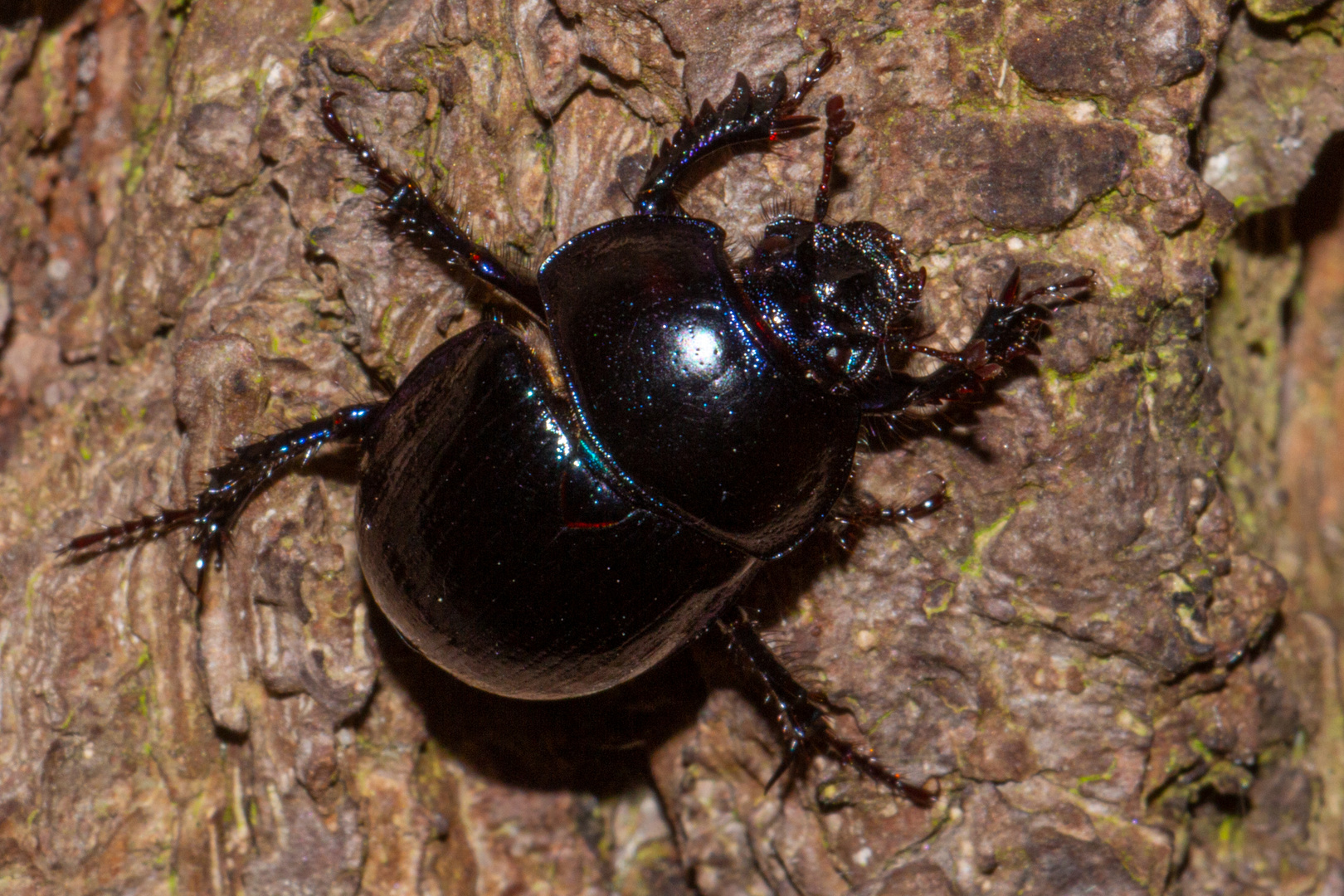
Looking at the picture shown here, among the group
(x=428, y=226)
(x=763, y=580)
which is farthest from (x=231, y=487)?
(x=763, y=580)

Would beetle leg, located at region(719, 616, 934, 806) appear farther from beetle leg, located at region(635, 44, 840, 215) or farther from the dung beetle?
beetle leg, located at region(635, 44, 840, 215)

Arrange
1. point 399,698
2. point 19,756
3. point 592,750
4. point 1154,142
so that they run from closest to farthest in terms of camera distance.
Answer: point 1154,142 → point 19,756 → point 399,698 → point 592,750

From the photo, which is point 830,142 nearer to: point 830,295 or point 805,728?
point 830,295

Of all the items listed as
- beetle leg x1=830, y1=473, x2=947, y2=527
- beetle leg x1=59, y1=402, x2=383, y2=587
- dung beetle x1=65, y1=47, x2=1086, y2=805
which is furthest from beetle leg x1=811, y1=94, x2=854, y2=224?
beetle leg x1=59, y1=402, x2=383, y2=587

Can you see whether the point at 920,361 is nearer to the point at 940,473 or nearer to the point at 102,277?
the point at 940,473

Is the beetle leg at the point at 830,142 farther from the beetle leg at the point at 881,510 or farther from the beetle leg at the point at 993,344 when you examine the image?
the beetle leg at the point at 881,510

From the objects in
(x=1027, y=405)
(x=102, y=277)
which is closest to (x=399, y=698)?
(x=102, y=277)
